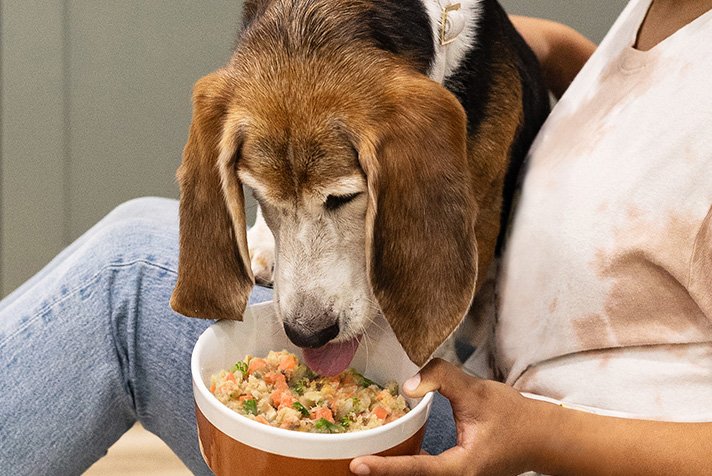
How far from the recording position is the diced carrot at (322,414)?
1006 millimetres

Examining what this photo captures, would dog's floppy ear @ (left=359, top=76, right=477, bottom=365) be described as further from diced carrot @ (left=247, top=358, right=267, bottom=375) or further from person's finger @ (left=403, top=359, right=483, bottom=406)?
diced carrot @ (left=247, top=358, right=267, bottom=375)

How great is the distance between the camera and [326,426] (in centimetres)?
99

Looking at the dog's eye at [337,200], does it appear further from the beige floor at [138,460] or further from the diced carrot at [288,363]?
the beige floor at [138,460]

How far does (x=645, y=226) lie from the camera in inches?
41.3

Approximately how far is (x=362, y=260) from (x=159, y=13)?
1514 millimetres

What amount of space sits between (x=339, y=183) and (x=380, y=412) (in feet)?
0.89

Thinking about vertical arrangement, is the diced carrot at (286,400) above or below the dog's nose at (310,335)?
below

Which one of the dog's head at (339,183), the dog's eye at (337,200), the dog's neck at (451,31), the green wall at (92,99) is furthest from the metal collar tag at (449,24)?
the green wall at (92,99)

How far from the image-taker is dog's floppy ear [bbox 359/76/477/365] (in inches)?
40.6

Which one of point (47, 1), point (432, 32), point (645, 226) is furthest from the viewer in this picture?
point (47, 1)

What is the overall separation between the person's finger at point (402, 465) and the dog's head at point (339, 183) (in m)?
0.13

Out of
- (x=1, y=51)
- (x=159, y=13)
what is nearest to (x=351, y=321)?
(x=159, y=13)

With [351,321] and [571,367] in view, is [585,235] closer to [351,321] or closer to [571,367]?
[571,367]

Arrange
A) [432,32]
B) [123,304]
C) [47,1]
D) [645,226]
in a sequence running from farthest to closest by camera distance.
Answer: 1. [47,1]
2. [123,304]
3. [432,32]
4. [645,226]
